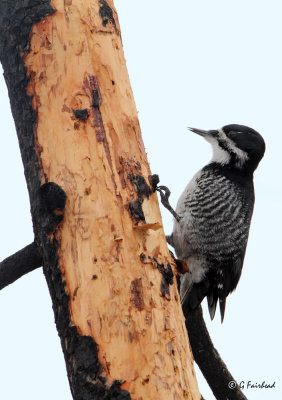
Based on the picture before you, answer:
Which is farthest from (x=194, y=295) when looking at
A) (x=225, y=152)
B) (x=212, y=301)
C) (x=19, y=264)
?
(x=19, y=264)

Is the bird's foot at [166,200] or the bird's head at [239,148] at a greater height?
the bird's head at [239,148]

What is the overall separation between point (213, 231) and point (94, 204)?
6.79ft

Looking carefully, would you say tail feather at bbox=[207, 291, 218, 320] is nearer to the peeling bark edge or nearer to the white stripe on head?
the white stripe on head

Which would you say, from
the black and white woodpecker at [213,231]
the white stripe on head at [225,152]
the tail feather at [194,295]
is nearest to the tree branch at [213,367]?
the tail feather at [194,295]

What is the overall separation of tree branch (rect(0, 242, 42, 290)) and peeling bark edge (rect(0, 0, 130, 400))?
0.10 metres

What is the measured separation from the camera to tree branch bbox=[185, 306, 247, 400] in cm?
357

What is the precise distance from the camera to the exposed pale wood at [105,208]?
2201 mm

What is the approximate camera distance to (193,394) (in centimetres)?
222

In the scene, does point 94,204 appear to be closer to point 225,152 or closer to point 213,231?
point 213,231

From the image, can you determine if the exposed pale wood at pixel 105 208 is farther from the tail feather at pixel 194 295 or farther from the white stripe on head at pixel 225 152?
the white stripe on head at pixel 225 152

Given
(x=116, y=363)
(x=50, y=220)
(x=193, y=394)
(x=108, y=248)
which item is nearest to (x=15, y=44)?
(x=50, y=220)

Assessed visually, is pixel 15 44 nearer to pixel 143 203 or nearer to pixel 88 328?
pixel 143 203

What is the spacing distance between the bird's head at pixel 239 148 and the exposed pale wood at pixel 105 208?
1.92m

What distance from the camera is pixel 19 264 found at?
2.63 metres
